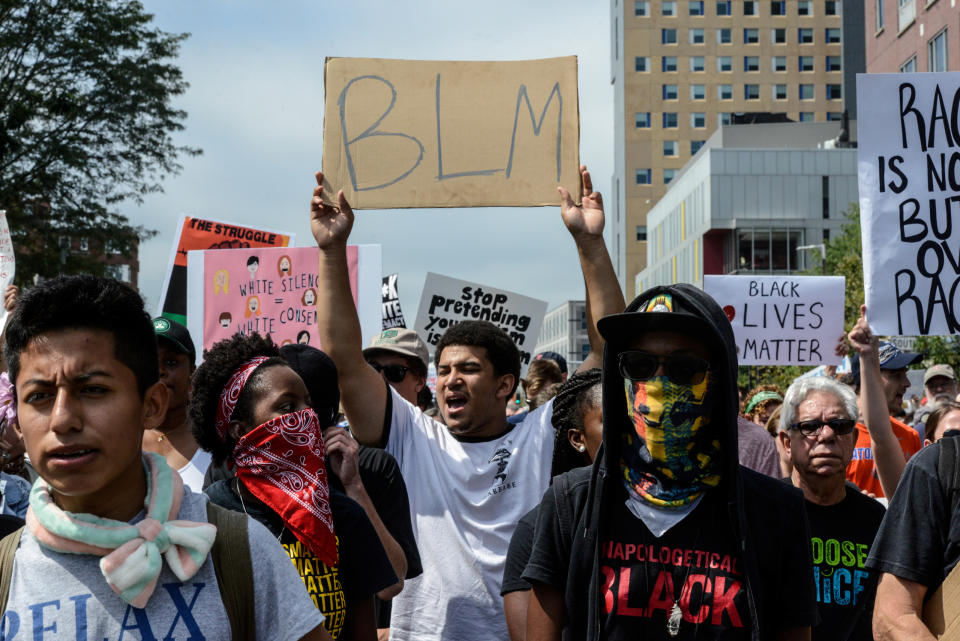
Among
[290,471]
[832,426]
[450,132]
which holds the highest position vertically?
[450,132]

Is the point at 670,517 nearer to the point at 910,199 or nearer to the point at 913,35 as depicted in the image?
the point at 910,199

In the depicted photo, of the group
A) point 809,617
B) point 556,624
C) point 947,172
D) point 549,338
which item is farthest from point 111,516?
point 549,338

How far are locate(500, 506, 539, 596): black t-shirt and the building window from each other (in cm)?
3496

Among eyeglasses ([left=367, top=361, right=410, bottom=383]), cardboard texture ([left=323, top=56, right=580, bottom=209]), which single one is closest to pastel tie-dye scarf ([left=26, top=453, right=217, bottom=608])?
cardboard texture ([left=323, top=56, right=580, bottom=209])

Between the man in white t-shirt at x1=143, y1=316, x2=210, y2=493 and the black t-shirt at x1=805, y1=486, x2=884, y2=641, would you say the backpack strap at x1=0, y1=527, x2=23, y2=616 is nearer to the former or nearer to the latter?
the man in white t-shirt at x1=143, y1=316, x2=210, y2=493

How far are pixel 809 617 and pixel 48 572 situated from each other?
1641 millimetres

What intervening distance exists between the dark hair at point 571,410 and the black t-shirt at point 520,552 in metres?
1.12

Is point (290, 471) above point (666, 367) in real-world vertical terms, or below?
below

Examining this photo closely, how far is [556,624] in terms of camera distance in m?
2.81

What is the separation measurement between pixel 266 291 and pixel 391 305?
5.13 metres

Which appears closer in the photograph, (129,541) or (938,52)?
(129,541)

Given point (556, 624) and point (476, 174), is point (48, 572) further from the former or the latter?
point (476, 174)

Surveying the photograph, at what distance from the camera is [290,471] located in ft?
10.5

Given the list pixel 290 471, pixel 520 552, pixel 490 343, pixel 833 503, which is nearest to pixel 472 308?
pixel 490 343
